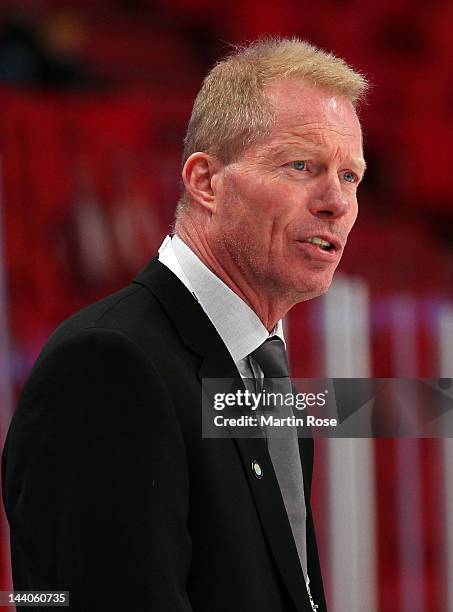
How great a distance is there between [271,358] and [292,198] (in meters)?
0.15

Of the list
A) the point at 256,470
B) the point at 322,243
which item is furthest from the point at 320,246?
the point at 256,470

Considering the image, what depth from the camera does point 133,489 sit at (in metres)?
0.69

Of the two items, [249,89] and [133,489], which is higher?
[249,89]

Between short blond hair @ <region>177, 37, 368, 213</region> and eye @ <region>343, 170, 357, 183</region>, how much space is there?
0.07m

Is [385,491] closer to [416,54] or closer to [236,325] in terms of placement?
[236,325]

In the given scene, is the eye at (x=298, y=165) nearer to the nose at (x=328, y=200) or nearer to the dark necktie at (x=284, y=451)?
the nose at (x=328, y=200)

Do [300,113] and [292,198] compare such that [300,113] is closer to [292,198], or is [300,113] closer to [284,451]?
[292,198]

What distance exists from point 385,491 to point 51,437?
121 cm

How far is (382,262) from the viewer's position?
2277mm

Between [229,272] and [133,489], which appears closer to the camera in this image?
[133,489]

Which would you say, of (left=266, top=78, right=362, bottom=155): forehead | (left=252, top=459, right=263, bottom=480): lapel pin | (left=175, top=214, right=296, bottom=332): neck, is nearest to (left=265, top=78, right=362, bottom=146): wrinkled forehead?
(left=266, top=78, right=362, bottom=155): forehead

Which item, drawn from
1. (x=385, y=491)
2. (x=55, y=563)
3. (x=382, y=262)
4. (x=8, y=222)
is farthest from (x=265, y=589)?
(x=382, y=262)

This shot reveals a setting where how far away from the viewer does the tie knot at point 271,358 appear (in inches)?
33.7

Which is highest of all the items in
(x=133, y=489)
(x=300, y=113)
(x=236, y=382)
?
(x=300, y=113)
